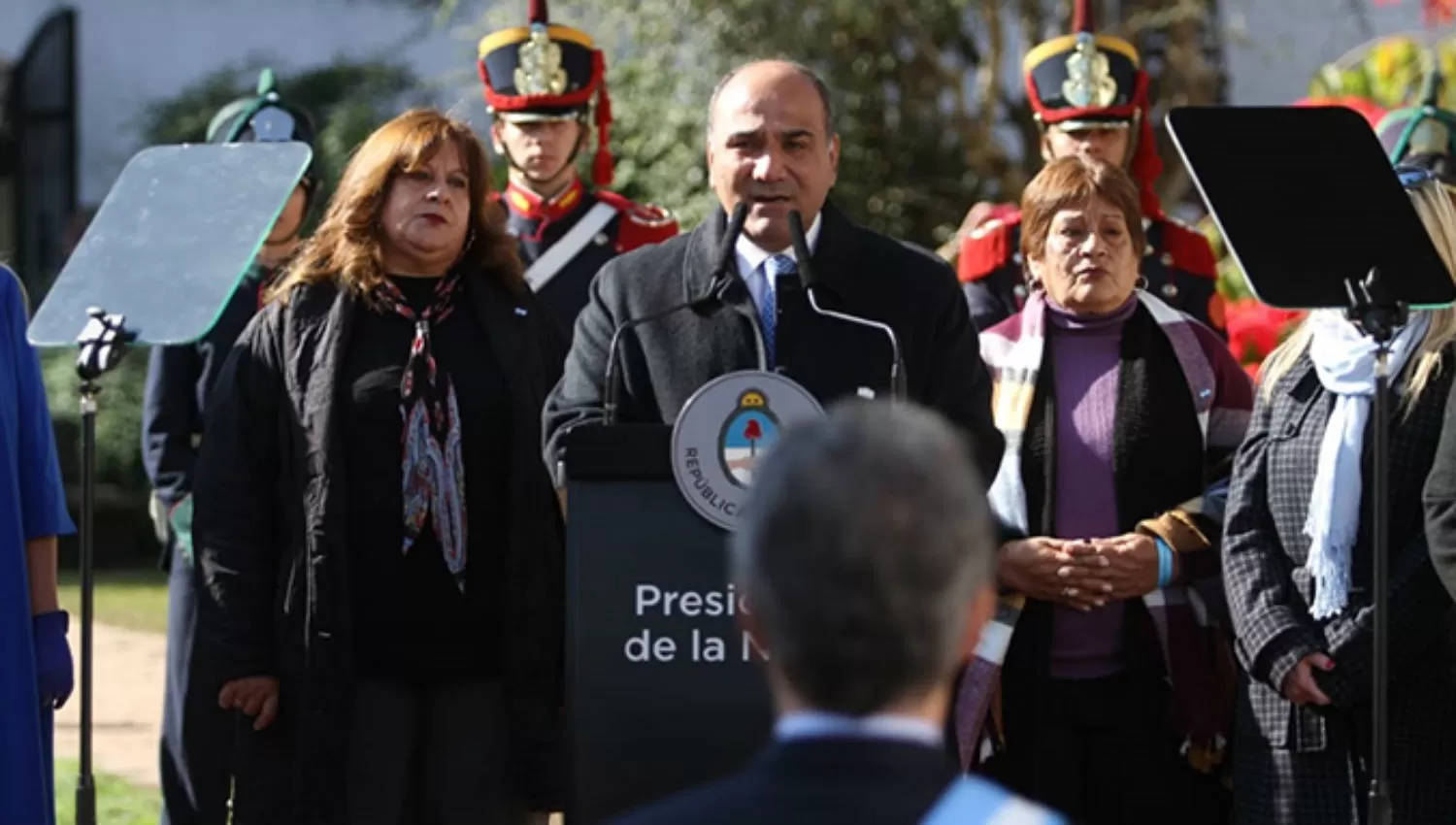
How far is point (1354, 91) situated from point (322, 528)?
7815 mm

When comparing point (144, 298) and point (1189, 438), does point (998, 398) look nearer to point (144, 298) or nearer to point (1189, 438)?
point (1189, 438)

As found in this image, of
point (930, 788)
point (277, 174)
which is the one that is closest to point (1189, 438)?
point (277, 174)

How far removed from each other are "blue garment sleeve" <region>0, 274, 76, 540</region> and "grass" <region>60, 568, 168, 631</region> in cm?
659

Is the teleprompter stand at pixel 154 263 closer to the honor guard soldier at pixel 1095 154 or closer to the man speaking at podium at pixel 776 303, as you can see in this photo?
the man speaking at podium at pixel 776 303

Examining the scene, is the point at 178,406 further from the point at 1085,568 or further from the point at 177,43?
the point at 177,43

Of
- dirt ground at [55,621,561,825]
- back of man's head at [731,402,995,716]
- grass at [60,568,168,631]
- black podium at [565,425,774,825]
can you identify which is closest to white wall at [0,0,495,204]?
grass at [60,568,168,631]

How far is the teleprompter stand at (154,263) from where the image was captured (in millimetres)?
A: 4426

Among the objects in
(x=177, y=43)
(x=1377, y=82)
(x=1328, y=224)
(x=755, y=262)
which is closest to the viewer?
(x=755, y=262)

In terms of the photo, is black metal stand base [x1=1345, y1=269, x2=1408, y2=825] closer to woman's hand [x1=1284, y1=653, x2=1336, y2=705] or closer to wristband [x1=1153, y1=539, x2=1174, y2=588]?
woman's hand [x1=1284, y1=653, x2=1336, y2=705]

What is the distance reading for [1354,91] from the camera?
1113cm

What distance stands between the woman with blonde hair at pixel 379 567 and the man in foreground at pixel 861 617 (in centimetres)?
260

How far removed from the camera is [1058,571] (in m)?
4.89

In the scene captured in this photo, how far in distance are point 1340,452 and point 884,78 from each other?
8940mm

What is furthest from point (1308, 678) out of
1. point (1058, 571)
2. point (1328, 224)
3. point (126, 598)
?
point (126, 598)
